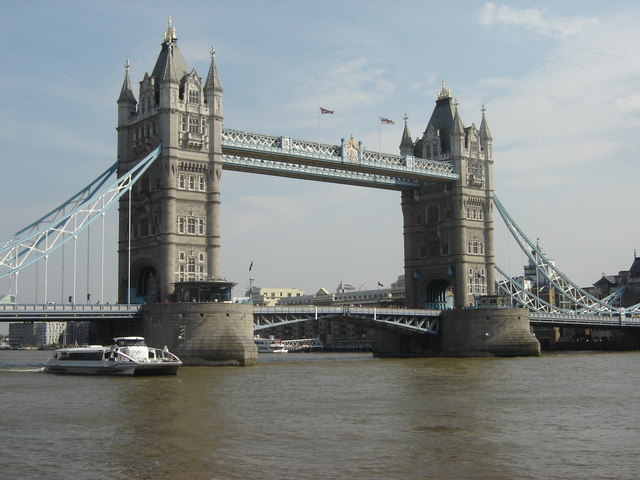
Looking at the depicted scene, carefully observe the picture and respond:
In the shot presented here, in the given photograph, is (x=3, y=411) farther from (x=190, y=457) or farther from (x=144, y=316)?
(x=144, y=316)

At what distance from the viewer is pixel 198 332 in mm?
70812

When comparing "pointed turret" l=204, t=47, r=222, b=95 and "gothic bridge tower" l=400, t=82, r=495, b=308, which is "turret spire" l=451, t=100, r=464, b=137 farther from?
"pointed turret" l=204, t=47, r=222, b=95

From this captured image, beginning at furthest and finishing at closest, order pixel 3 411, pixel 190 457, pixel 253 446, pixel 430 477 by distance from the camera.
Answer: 1. pixel 3 411
2. pixel 253 446
3. pixel 190 457
4. pixel 430 477

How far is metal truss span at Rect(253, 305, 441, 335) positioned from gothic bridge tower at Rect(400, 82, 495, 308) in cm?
565

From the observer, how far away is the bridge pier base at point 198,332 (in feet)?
232

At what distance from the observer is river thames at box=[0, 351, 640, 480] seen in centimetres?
2570

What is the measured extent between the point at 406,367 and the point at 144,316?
21589 millimetres

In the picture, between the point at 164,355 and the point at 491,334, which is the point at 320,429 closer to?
the point at 164,355

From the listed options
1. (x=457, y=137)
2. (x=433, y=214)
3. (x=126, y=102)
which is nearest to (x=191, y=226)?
(x=126, y=102)

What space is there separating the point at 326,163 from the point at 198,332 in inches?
979

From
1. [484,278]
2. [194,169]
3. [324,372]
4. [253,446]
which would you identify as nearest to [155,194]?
[194,169]

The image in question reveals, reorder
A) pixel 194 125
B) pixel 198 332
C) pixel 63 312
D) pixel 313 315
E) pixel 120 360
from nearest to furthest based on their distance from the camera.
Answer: pixel 120 360, pixel 63 312, pixel 198 332, pixel 194 125, pixel 313 315

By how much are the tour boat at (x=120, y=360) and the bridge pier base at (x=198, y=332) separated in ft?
11.0

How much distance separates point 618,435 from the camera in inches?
1249
